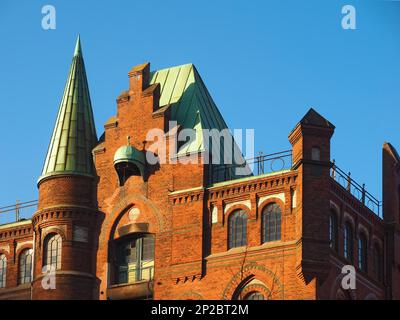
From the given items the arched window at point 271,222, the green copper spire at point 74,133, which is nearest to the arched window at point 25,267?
the green copper spire at point 74,133

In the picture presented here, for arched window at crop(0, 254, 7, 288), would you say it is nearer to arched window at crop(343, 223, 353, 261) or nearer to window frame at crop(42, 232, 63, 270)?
window frame at crop(42, 232, 63, 270)

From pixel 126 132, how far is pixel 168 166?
11.4 feet

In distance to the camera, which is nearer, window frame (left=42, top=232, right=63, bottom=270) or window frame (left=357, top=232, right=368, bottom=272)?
window frame (left=357, top=232, right=368, bottom=272)

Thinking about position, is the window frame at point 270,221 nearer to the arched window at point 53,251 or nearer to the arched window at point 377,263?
the arched window at point 377,263

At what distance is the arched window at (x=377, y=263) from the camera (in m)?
88.4

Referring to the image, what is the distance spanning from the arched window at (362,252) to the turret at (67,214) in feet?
42.8

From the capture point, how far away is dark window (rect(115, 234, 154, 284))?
8650cm

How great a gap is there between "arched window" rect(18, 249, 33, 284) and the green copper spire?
4.47 m

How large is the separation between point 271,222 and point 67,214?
10.8 meters

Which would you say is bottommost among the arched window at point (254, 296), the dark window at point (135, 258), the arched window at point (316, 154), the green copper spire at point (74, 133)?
the arched window at point (254, 296)

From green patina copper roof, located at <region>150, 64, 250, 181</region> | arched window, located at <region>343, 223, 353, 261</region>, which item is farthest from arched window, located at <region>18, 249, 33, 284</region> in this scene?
arched window, located at <region>343, 223, 353, 261</region>

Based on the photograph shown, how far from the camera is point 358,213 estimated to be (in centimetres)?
8700
